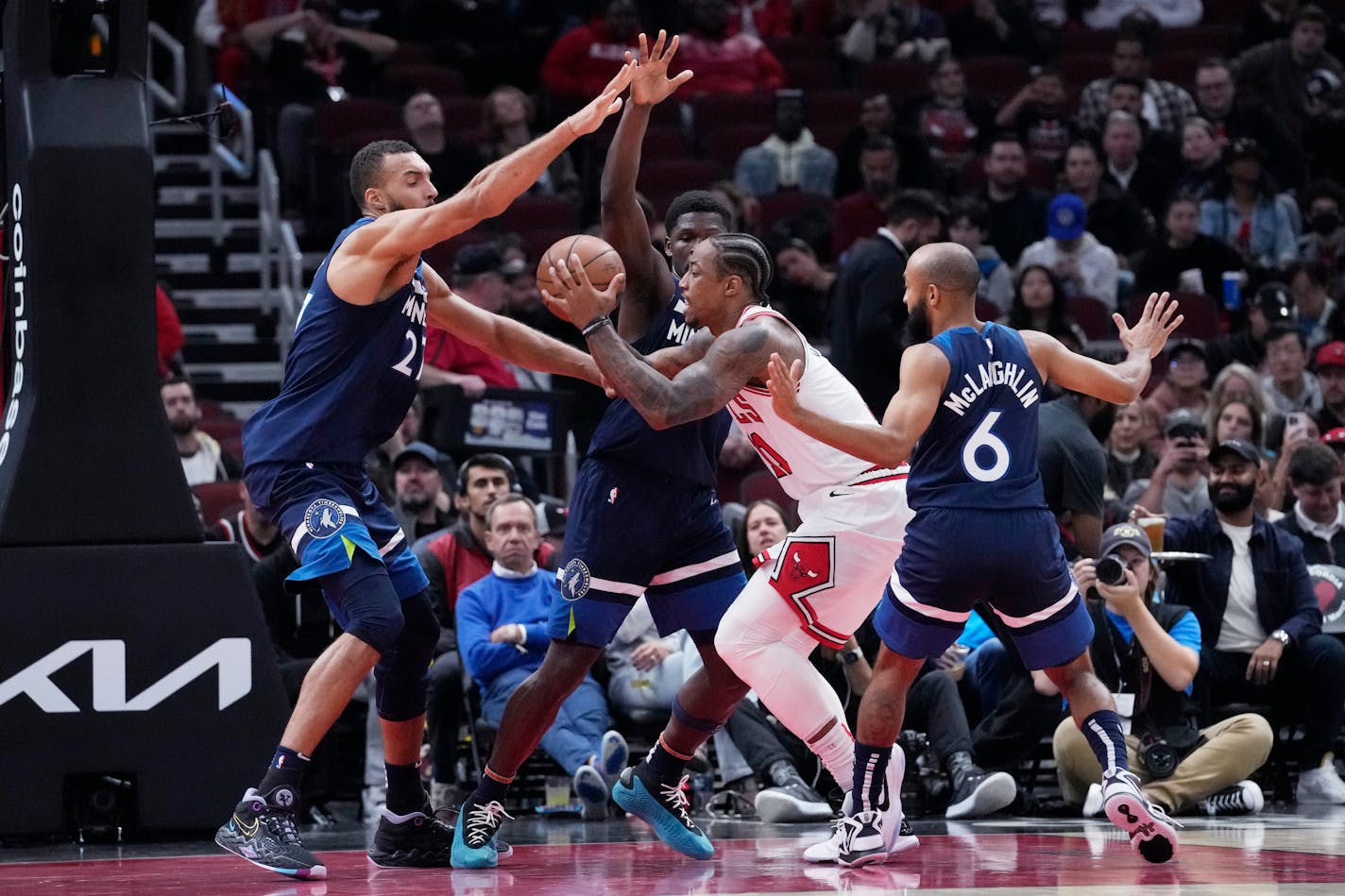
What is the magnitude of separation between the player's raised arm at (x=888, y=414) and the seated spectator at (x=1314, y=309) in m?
7.93

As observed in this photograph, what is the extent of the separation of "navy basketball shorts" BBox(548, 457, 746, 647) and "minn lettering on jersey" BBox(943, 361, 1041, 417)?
89cm

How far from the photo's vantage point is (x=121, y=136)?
7.05 meters

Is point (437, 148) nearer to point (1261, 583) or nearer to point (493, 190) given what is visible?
point (1261, 583)

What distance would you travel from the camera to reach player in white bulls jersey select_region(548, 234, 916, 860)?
5.82 metres

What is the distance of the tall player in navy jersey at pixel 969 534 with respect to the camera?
5734 millimetres

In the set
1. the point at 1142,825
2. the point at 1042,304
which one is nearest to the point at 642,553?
the point at 1142,825

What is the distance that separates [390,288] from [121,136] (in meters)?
1.80

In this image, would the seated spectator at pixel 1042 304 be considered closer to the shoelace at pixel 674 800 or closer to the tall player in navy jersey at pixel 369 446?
the tall player in navy jersey at pixel 369 446

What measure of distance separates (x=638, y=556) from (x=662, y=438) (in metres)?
0.38

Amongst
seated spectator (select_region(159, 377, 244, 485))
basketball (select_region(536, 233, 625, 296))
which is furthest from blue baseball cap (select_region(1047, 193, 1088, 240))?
basketball (select_region(536, 233, 625, 296))

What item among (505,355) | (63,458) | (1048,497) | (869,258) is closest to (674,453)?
(505,355)

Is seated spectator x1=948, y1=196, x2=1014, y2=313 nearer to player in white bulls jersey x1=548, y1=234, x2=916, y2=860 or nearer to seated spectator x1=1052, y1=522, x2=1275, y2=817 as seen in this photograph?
seated spectator x1=1052, y1=522, x2=1275, y2=817

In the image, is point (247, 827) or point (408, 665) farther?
point (408, 665)

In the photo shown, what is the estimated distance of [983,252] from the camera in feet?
42.3
